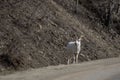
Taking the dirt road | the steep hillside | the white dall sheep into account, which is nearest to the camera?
the dirt road

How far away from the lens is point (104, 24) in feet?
119

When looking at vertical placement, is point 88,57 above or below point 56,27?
below

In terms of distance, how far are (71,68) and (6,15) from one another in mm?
6487

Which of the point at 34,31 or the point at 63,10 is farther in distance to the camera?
the point at 63,10

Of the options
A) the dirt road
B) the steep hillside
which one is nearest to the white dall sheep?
the steep hillside

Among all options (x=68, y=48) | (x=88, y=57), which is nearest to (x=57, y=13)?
(x=88, y=57)

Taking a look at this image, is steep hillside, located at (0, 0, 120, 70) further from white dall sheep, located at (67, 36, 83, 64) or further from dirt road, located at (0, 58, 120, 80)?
dirt road, located at (0, 58, 120, 80)

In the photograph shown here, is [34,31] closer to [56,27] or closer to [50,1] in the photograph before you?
[56,27]

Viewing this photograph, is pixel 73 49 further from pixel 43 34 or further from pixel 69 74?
pixel 69 74

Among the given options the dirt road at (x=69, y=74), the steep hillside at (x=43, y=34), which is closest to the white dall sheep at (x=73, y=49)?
the steep hillside at (x=43, y=34)

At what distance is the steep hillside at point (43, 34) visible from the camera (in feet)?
71.6

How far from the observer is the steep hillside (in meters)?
21.8

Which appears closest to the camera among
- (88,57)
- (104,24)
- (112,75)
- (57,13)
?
(112,75)

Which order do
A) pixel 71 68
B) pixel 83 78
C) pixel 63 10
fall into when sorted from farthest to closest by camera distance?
pixel 63 10
pixel 71 68
pixel 83 78
